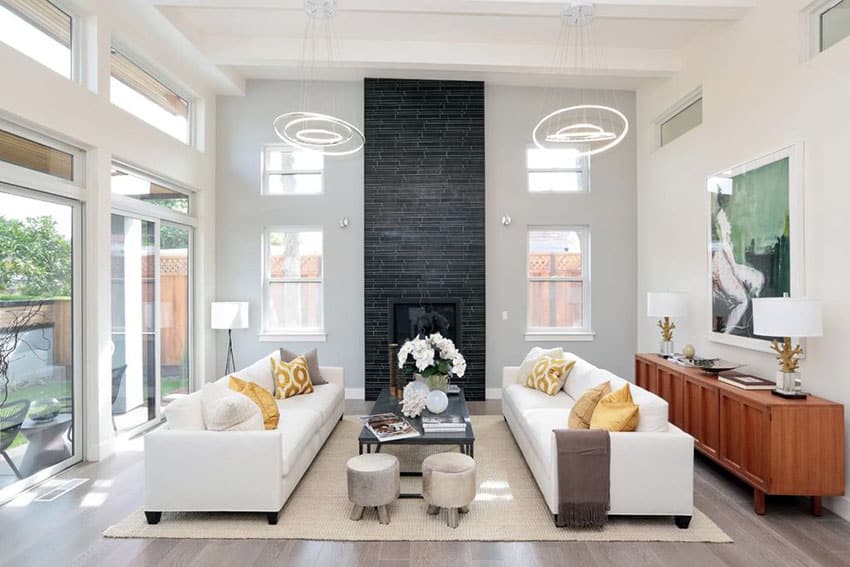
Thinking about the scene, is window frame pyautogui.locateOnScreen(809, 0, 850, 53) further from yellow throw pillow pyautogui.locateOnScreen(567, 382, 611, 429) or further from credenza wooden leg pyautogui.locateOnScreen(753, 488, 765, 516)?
credenza wooden leg pyautogui.locateOnScreen(753, 488, 765, 516)

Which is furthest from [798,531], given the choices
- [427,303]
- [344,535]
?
[427,303]

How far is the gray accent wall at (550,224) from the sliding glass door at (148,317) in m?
3.78

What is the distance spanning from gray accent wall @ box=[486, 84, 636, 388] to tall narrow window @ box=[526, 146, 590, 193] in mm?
122

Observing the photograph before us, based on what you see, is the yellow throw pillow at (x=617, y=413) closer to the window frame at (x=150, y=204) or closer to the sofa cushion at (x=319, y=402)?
the sofa cushion at (x=319, y=402)

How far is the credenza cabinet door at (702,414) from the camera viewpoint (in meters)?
3.49

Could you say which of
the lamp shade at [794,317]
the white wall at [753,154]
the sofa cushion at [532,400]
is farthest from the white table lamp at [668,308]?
the lamp shade at [794,317]

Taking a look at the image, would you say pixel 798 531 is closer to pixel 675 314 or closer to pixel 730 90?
pixel 675 314

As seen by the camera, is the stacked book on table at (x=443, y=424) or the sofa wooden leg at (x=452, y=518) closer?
the sofa wooden leg at (x=452, y=518)

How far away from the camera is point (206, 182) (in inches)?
230

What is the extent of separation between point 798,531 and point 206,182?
6.49 meters

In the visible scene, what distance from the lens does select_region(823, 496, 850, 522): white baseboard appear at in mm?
2914

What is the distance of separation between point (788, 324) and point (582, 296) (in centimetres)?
332

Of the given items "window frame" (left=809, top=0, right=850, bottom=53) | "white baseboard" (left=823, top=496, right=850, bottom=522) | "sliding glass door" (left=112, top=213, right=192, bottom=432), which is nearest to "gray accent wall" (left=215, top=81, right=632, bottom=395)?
"sliding glass door" (left=112, top=213, right=192, bottom=432)

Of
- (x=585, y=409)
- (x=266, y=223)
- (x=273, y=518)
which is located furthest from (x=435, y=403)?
(x=266, y=223)
